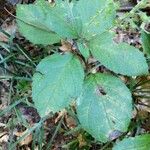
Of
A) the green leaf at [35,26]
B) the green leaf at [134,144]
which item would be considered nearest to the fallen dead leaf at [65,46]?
the green leaf at [35,26]

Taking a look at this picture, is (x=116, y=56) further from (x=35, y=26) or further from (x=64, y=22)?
(x=35, y=26)

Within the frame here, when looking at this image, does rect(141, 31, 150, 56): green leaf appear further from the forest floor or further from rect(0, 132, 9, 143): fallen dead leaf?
rect(0, 132, 9, 143): fallen dead leaf

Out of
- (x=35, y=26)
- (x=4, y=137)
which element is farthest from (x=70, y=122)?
(x=35, y=26)

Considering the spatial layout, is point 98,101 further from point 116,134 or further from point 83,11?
point 116,134

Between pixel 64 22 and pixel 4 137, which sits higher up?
pixel 64 22

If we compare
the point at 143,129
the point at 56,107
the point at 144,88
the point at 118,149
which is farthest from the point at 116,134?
the point at 56,107

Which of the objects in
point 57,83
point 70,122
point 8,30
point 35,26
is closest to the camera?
point 57,83
